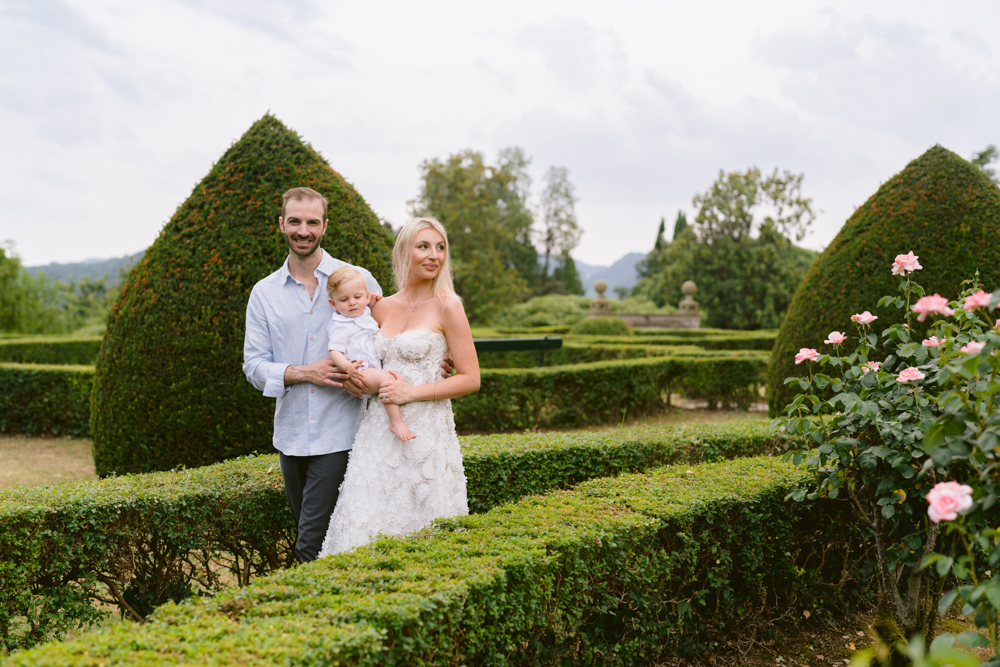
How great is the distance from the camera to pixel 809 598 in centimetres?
369

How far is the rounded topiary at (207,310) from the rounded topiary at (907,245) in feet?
15.1

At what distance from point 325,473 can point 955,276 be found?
6.39 metres

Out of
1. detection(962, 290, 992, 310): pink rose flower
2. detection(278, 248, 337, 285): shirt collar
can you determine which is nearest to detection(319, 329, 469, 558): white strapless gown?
detection(278, 248, 337, 285): shirt collar

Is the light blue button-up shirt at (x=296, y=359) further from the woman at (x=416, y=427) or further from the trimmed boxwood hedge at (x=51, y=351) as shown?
the trimmed boxwood hedge at (x=51, y=351)

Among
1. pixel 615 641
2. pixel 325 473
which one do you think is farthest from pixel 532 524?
pixel 325 473

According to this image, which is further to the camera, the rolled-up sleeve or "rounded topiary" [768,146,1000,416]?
"rounded topiary" [768,146,1000,416]

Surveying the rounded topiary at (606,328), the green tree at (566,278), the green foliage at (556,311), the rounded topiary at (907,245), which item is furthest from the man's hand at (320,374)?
the green tree at (566,278)

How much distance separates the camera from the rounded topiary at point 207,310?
515cm

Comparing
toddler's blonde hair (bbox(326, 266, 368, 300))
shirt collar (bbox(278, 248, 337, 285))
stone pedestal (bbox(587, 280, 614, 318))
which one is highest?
stone pedestal (bbox(587, 280, 614, 318))

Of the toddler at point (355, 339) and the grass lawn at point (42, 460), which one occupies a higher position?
the toddler at point (355, 339)

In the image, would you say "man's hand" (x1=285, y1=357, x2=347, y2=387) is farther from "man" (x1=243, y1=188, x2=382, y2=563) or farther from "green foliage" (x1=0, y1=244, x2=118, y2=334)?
"green foliage" (x1=0, y1=244, x2=118, y2=334)

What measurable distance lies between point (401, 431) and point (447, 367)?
15.5 inches

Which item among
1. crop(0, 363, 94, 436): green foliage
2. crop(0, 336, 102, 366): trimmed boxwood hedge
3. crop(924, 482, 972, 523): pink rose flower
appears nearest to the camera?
crop(924, 482, 972, 523): pink rose flower

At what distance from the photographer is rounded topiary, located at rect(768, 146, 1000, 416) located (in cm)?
655
